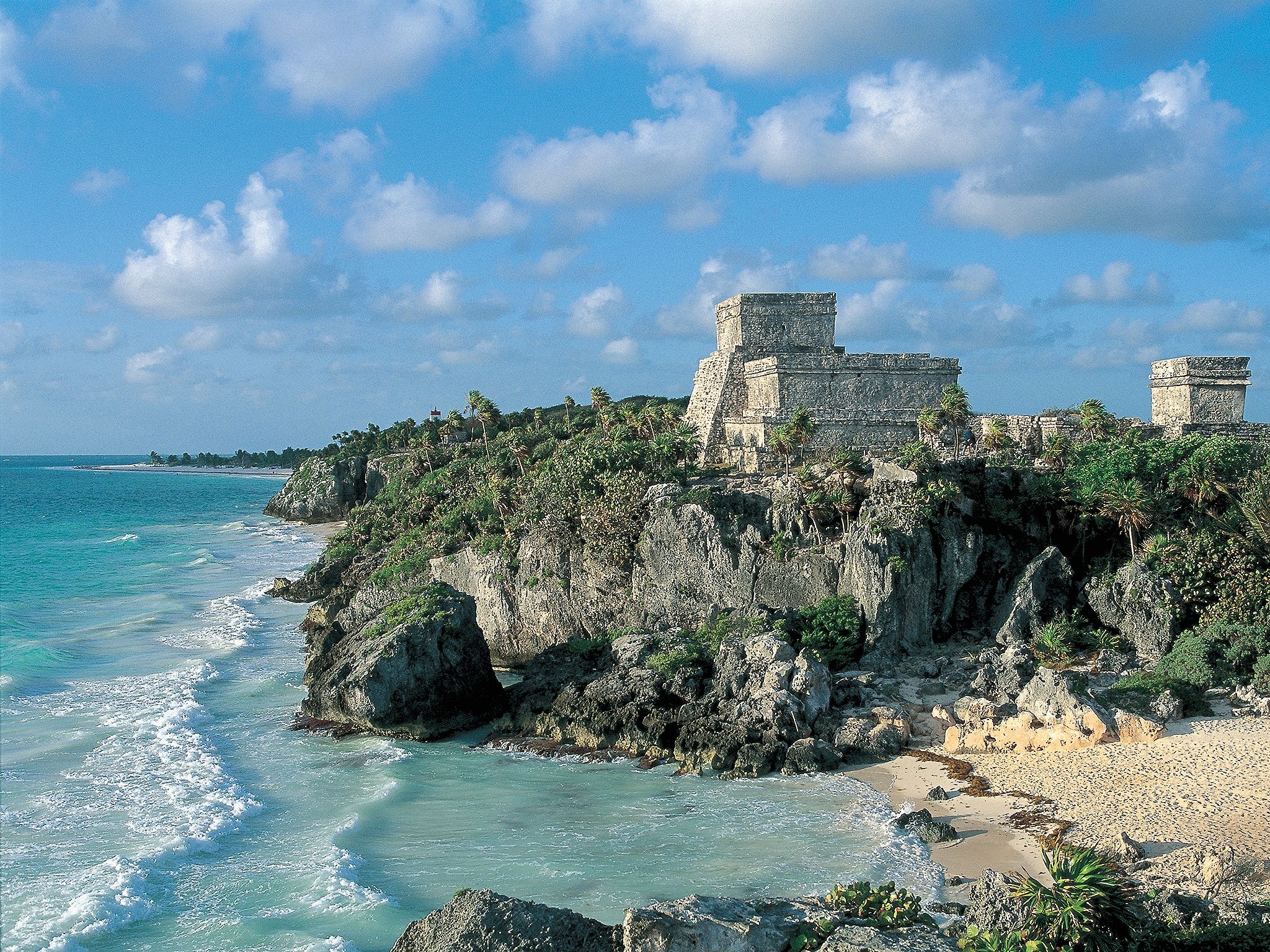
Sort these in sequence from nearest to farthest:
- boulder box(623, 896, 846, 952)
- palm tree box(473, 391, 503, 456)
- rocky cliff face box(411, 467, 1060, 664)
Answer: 1. boulder box(623, 896, 846, 952)
2. rocky cliff face box(411, 467, 1060, 664)
3. palm tree box(473, 391, 503, 456)

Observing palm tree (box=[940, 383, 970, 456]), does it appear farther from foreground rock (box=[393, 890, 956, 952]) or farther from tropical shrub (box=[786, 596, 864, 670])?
foreground rock (box=[393, 890, 956, 952])

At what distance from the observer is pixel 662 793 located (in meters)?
19.9

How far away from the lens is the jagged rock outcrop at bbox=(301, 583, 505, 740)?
23969 millimetres

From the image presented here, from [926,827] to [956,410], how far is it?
19.2 m

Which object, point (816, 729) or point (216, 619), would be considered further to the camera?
point (216, 619)

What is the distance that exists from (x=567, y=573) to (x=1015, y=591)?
13.7m

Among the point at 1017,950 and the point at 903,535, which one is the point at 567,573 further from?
the point at 1017,950

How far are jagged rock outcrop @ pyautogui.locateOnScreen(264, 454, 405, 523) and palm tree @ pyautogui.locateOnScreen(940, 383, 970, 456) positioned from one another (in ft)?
154

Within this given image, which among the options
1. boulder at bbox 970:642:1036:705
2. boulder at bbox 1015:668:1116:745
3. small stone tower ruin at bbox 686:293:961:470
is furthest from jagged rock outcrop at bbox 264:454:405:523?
boulder at bbox 1015:668:1116:745

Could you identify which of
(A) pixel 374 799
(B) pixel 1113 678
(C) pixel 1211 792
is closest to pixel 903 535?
(B) pixel 1113 678

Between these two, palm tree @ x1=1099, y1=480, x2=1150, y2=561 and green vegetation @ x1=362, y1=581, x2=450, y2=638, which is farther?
palm tree @ x1=1099, y1=480, x2=1150, y2=561

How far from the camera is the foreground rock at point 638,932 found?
32.7ft

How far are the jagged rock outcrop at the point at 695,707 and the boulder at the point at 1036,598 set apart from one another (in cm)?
639

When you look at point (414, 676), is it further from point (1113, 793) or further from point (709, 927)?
point (1113, 793)
